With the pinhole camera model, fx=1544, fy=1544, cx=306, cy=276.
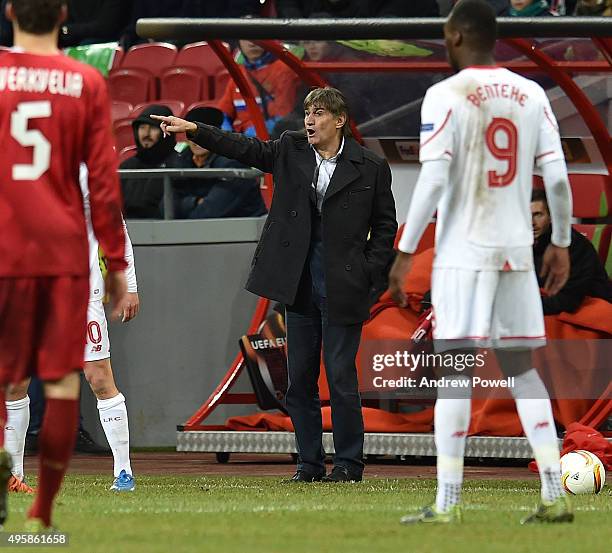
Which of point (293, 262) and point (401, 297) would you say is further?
point (293, 262)

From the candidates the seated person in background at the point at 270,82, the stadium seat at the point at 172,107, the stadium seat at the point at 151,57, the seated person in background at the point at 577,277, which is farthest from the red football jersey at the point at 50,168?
the stadium seat at the point at 151,57

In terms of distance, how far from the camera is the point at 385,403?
10625 millimetres

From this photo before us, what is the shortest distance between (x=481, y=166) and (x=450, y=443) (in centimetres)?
105

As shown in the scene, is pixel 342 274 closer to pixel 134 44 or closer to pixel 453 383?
pixel 453 383

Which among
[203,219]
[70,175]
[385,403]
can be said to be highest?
[70,175]

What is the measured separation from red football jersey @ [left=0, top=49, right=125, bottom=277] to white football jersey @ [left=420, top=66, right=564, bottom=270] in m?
1.23

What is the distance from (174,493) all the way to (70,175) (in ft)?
8.96

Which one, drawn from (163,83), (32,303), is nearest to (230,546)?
(32,303)

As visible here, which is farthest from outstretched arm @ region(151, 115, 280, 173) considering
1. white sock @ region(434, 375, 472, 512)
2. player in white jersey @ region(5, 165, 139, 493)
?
white sock @ region(434, 375, 472, 512)

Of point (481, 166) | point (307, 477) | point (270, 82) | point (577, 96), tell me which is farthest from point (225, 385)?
point (481, 166)

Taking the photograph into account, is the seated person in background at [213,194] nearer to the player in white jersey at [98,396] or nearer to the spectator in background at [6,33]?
the player in white jersey at [98,396]

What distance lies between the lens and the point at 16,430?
789 cm

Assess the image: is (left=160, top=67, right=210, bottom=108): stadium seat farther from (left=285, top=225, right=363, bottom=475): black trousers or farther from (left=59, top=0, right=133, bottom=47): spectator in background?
(left=285, top=225, right=363, bottom=475): black trousers

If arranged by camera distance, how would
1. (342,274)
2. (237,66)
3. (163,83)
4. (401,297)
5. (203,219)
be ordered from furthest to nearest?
(163,83), (203,219), (237,66), (342,274), (401,297)
